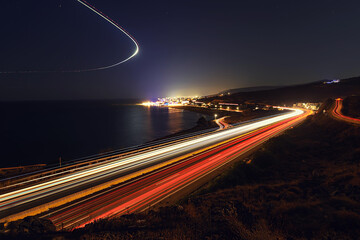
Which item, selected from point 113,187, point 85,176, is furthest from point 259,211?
point 85,176

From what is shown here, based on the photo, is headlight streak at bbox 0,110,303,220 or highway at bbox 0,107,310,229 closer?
highway at bbox 0,107,310,229

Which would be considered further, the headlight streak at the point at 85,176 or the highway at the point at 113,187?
the headlight streak at the point at 85,176

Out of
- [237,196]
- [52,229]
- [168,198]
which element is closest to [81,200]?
[52,229]

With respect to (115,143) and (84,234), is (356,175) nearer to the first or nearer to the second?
(84,234)

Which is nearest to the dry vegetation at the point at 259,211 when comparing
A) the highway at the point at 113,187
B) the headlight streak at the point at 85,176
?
the highway at the point at 113,187

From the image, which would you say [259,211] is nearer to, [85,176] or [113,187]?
[113,187]

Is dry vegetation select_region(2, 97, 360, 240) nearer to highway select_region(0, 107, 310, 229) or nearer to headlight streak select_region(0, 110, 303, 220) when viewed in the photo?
highway select_region(0, 107, 310, 229)

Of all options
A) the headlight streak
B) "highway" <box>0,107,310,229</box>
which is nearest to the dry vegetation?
"highway" <box>0,107,310,229</box>

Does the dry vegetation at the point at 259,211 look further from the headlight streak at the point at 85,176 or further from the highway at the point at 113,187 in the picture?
the headlight streak at the point at 85,176

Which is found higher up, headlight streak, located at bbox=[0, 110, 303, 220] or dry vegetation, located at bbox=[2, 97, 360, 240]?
dry vegetation, located at bbox=[2, 97, 360, 240]
